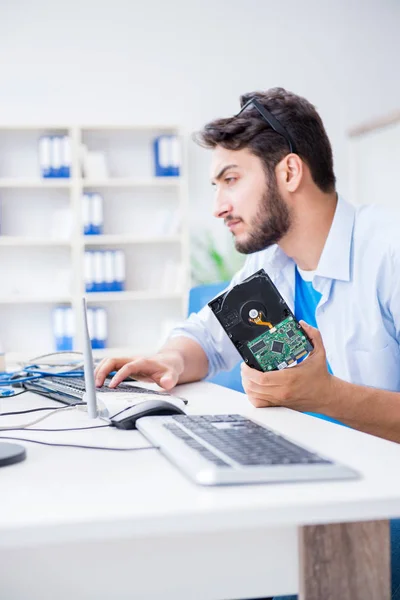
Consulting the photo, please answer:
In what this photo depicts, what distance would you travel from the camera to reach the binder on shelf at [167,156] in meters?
4.50

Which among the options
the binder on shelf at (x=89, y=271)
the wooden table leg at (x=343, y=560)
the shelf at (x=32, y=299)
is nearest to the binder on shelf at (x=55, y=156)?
the binder on shelf at (x=89, y=271)

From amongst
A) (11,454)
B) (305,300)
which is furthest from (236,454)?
(305,300)

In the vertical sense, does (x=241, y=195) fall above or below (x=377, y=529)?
above

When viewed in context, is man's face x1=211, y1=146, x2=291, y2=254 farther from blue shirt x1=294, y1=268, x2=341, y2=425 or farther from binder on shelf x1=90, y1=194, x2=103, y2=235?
binder on shelf x1=90, y1=194, x2=103, y2=235

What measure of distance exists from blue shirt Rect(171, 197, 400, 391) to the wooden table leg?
930 millimetres

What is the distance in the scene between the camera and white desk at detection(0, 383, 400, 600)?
1.93 ft

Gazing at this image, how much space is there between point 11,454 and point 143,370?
0.68 metres

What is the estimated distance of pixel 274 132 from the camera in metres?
1.79

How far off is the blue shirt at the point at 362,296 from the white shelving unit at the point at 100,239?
288 centimetres

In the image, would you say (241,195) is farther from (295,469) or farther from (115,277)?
(115,277)

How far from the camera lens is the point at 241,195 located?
6.04 feet

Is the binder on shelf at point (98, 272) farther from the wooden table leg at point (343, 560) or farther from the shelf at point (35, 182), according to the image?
the wooden table leg at point (343, 560)

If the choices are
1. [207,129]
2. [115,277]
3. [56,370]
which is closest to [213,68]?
[115,277]

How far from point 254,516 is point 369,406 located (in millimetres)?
702
